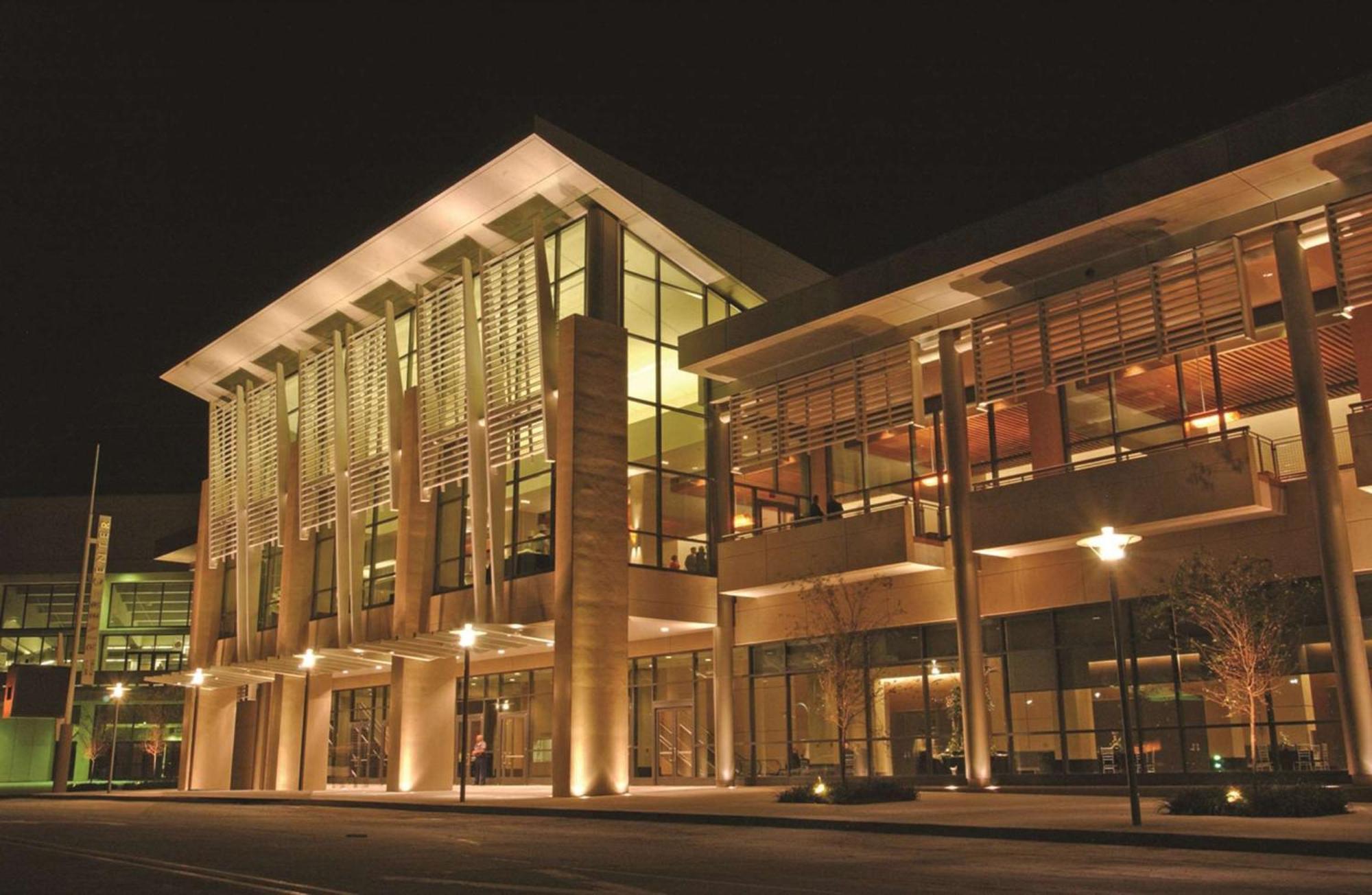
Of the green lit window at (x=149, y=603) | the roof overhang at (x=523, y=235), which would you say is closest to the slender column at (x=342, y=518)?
the roof overhang at (x=523, y=235)

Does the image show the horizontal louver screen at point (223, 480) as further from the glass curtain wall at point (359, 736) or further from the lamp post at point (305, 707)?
the lamp post at point (305, 707)

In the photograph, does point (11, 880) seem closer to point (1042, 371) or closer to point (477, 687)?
point (1042, 371)

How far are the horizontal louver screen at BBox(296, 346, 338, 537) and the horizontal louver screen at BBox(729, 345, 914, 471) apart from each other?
14905 millimetres

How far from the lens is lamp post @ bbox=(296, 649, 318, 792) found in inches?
1442

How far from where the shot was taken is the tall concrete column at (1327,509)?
20.2 m

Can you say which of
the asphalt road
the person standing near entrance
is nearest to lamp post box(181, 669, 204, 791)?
the person standing near entrance

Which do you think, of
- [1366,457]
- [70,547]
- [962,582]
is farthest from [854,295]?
[70,547]

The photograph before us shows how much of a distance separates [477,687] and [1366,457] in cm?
2912

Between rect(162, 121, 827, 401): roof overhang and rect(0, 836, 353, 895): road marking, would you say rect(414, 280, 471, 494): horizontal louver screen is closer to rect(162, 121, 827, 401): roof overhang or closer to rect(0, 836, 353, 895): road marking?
rect(162, 121, 827, 401): roof overhang

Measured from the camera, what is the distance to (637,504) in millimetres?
31719

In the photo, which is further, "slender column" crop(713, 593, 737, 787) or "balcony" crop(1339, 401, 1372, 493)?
"slender column" crop(713, 593, 737, 787)

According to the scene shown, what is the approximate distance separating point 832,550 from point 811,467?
3832 millimetres

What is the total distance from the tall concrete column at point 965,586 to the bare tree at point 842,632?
2207mm

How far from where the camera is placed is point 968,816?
1816 centimetres
